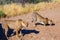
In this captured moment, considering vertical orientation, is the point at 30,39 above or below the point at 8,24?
below

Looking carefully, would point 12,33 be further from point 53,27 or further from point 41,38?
point 53,27

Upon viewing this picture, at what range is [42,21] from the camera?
18484mm

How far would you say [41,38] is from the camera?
14.1 m

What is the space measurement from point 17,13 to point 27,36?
1201 centimetres

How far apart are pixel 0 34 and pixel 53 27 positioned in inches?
150

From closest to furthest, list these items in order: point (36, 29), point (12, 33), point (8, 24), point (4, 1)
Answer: point (8, 24)
point (12, 33)
point (36, 29)
point (4, 1)

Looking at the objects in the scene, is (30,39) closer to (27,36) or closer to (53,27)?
(27,36)

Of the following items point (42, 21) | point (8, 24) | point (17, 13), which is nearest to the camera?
point (8, 24)

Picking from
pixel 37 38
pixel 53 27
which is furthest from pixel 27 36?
pixel 53 27

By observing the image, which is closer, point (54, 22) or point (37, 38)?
point (37, 38)

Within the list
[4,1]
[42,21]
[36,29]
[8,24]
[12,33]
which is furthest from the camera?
[4,1]

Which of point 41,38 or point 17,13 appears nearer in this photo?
point 41,38

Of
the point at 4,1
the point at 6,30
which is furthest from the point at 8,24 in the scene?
the point at 4,1

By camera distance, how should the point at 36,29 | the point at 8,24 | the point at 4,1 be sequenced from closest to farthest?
the point at 8,24
the point at 36,29
the point at 4,1
